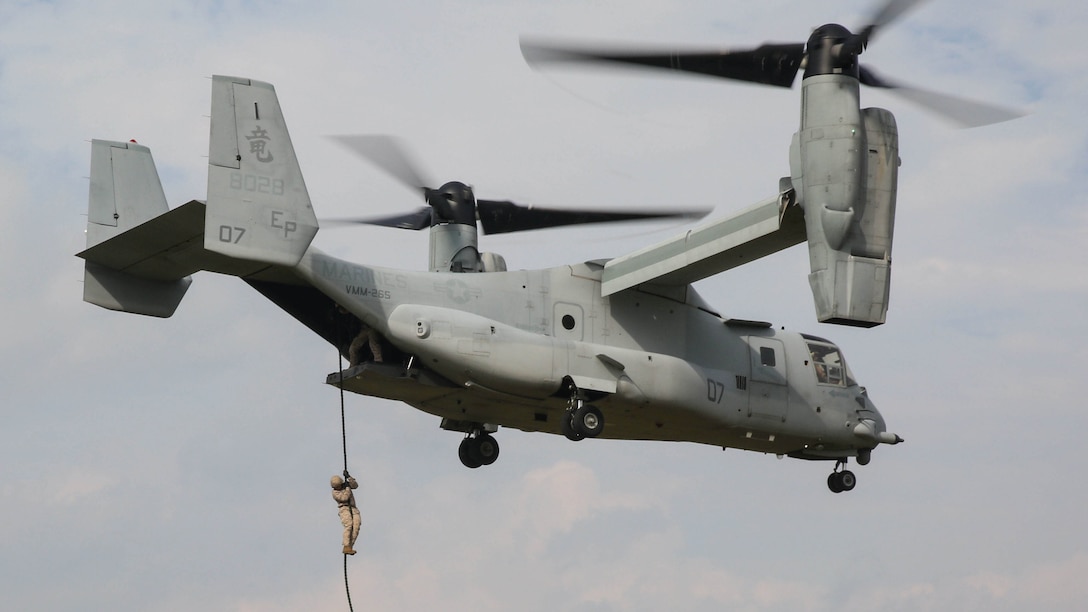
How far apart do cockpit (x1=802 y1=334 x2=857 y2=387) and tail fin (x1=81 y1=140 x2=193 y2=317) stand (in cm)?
Result: 1139

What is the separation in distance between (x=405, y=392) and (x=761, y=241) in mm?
6135

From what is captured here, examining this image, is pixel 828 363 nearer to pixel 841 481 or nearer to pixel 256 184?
pixel 841 481

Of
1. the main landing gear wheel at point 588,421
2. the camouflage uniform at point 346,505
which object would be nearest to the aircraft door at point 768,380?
the main landing gear wheel at point 588,421

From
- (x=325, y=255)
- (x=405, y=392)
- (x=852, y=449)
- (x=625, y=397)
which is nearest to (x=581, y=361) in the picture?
(x=625, y=397)

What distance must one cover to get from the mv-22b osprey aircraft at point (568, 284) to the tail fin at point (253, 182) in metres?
0.02

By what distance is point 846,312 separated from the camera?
24547 mm

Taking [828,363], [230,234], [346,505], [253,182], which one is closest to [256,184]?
[253,182]

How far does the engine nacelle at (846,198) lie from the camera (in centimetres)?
2466

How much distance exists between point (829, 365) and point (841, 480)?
245 centimetres

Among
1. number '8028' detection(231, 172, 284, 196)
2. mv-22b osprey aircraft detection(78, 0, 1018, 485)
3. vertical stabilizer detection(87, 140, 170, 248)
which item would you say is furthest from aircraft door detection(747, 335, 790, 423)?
vertical stabilizer detection(87, 140, 170, 248)

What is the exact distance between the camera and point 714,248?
90.2 feet

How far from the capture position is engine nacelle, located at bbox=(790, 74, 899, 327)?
80.9 feet

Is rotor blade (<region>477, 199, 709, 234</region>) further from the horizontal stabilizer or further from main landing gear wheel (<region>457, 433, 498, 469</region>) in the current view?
the horizontal stabilizer

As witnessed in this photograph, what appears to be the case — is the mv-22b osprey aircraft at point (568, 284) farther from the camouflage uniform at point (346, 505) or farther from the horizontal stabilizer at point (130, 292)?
the camouflage uniform at point (346, 505)
